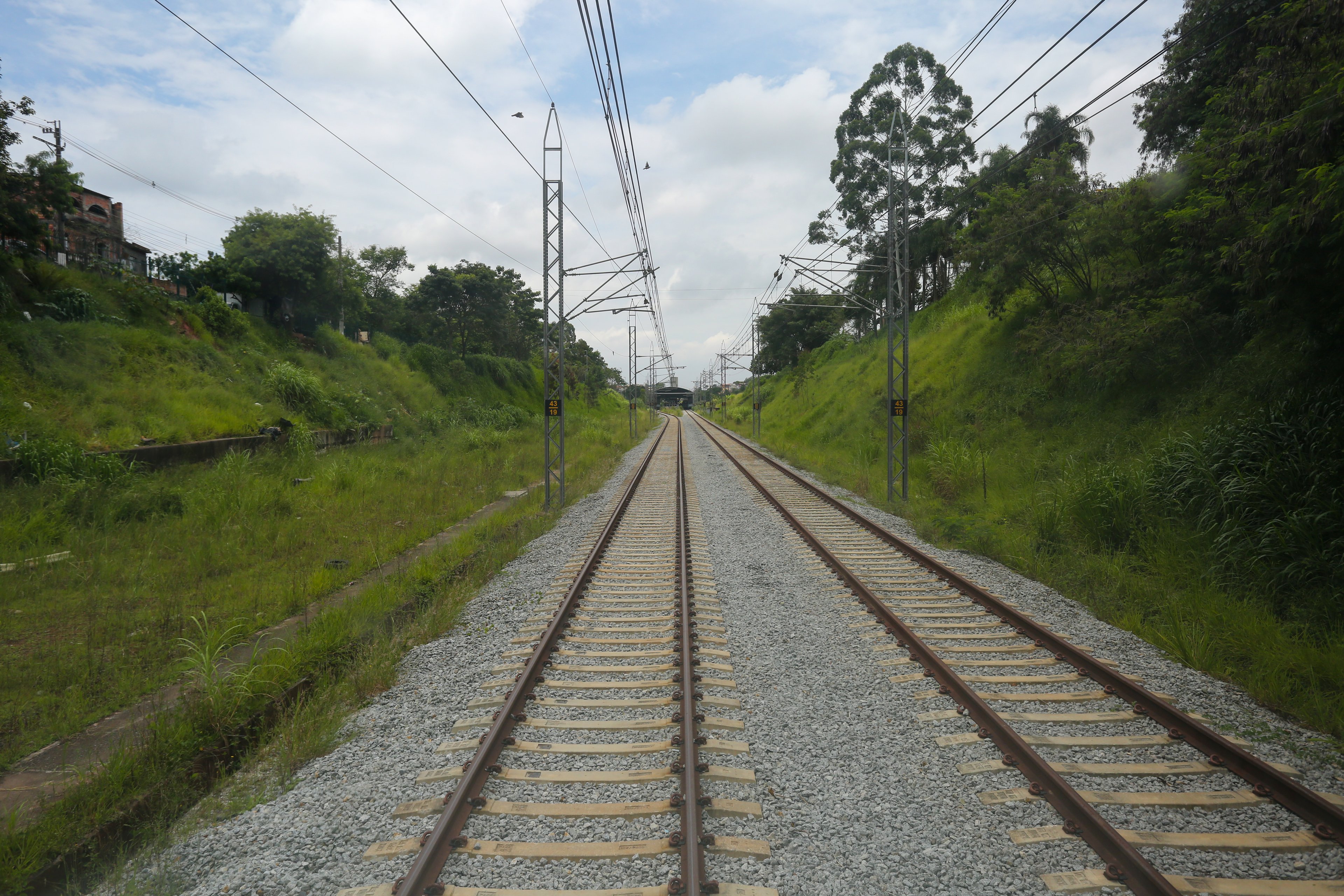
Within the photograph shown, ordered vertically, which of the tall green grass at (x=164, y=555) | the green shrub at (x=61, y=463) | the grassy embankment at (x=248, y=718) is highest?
the green shrub at (x=61, y=463)

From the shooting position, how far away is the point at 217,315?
917 inches

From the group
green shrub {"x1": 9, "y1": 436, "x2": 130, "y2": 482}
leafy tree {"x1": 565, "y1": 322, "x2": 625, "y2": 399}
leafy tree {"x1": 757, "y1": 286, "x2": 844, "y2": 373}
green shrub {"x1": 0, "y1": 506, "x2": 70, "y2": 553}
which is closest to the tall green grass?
green shrub {"x1": 0, "y1": 506, "x2": 70, "y2": 553}

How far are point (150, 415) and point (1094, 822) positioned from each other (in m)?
19.0

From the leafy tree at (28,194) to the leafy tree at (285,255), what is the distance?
894 cm

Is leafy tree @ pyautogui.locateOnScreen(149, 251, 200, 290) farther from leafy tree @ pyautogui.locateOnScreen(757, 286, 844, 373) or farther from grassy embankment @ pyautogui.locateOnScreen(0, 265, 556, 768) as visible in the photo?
leafy tree @ pyautogui.locateOnScreen(757, 286, 844, 373)

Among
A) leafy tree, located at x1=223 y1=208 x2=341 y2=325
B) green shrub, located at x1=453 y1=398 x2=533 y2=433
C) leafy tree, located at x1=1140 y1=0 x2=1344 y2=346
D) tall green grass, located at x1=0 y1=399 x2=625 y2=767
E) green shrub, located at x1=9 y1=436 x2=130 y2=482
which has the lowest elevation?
tall green grass, located at x1=0 y1=399 x2=625 y2=767

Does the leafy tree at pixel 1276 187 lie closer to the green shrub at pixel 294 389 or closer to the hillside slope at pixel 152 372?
the hillside slope at pixel 152 372

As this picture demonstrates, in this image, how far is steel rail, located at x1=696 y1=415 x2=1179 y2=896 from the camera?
3.13 metres

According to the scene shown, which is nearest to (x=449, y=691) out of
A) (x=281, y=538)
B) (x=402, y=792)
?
(x=402, y=792)

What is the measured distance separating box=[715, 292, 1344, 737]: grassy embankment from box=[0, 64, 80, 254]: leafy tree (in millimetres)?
20847

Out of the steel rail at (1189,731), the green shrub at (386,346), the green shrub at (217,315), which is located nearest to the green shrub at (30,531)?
the steel rail at (1189,731)

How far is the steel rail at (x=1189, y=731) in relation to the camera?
361 centimetres

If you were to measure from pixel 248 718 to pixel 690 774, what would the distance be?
12.1ft

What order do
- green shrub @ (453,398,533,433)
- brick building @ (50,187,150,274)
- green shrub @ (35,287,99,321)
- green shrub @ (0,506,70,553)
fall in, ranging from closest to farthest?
green shrub @ (0,506,70,553) → green shrub @ (35,287,99,321) → brick building @ (50,187,150,274) → green shrub @ (453,398,533,433)
